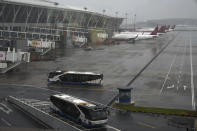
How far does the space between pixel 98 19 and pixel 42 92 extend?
11583cm

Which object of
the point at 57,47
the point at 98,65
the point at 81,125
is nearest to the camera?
the point at 81,125

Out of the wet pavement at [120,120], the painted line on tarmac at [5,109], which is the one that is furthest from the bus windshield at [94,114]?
the painted line on tarmac at [5,109]

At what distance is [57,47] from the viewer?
91.6 meters

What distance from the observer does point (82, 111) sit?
2498 cm

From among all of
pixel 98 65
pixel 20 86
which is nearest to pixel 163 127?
pixel 20 86

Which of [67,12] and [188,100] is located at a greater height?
[67,12]

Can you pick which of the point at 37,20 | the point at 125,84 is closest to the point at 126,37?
the point at 37,20

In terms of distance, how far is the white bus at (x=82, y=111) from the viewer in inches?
955

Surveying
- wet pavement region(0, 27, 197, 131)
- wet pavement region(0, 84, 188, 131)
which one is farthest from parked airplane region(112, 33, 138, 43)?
wet pavement region(0, 84, 188, 131)

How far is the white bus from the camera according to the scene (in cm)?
2427

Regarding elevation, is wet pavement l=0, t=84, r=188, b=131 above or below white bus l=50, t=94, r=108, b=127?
below

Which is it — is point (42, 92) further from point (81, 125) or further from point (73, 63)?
point (73, 63)

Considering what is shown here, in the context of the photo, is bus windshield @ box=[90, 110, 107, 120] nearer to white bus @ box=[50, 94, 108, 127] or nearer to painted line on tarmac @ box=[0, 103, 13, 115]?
white bus @ box=[50, 94, 108, 127]

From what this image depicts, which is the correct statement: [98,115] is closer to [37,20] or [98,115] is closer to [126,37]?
[37,20]
